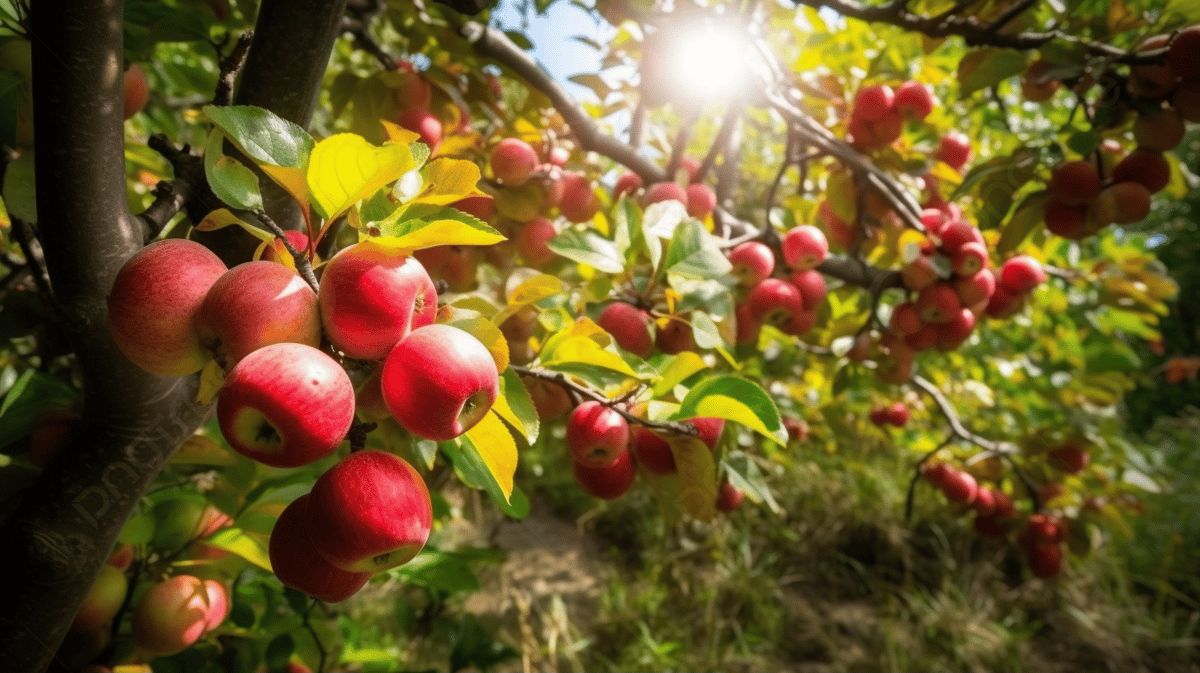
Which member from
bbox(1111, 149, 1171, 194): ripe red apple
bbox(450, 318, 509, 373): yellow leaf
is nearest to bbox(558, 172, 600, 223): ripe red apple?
bbox(450, 318, 509, 373): yellow leaf

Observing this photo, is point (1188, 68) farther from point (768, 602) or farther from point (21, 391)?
point (768, 602)

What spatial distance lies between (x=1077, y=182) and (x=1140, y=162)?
0.15 m

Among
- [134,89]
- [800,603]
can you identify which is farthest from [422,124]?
[800,603]

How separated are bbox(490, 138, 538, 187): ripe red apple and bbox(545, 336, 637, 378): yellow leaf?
60 centimetres

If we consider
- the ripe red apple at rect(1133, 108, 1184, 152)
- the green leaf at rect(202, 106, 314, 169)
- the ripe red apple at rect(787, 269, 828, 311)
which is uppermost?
the ripe red apple at rect(1133, 108, 1184, 152)

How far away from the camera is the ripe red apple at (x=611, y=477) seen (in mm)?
833

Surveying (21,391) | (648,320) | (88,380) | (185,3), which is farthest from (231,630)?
(185,3)

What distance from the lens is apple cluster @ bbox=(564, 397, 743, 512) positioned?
27.6 inches

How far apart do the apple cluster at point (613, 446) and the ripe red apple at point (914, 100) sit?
1056mm

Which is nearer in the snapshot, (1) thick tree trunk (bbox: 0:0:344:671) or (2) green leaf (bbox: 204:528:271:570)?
(1) thick tree trunk (bbox: 0:0:344:671)

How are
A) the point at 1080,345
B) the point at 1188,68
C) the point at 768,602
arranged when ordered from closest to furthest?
the point at 1188,68
the point at 1080,345
the point at 768,602

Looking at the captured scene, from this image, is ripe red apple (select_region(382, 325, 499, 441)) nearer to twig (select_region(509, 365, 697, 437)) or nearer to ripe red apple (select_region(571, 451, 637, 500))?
twig (select_region(509, 365, 697, 437))

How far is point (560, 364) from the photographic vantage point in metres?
0.66

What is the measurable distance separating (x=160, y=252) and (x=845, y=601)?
3.15m
